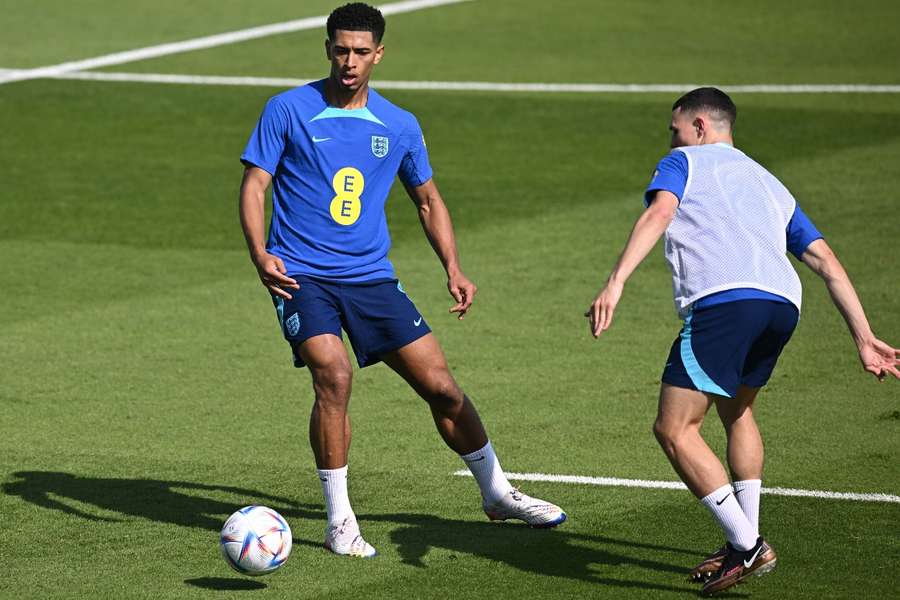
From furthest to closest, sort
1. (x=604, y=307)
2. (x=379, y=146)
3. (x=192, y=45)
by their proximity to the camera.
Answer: (x=192, y=45), (x=379, y=146), (x=604, y=307)

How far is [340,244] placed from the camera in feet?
26.7

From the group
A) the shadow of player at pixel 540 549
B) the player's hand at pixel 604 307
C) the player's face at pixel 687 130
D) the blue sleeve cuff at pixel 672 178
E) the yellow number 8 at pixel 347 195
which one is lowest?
the shadow of player at pixel 540 549

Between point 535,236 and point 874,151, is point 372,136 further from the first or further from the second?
point 874,151

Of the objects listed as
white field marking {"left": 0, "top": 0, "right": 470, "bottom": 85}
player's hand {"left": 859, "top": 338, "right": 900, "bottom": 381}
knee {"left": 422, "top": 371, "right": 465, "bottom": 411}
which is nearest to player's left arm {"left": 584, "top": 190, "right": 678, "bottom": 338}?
player's hand {"left": 859, "top": 338, "right": 900, "bottom": 381}

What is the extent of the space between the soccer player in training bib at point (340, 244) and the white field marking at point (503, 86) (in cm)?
1585

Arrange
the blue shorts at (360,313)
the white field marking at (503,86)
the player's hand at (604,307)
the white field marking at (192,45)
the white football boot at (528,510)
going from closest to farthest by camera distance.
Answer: the player's hand at (604,307) < the blue shorts at (360,313) < the white football boot at (528,510) < the white field marking at (503,86) < the white field marking at (192,45)

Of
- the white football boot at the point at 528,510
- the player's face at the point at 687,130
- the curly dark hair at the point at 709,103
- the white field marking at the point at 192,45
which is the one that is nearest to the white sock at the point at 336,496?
the white football boot at the point at 528,510

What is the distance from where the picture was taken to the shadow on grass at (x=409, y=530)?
25.4ft

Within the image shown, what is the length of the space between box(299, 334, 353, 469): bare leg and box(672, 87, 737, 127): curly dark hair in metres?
1.93

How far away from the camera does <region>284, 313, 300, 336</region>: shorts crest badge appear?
796cm

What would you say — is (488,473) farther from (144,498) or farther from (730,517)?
(144,498)

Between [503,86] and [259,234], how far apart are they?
16.8m

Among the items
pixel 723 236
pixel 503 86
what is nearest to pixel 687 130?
pixel 723 236

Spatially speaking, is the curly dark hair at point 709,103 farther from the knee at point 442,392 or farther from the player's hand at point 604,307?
the knee at point 442,392
